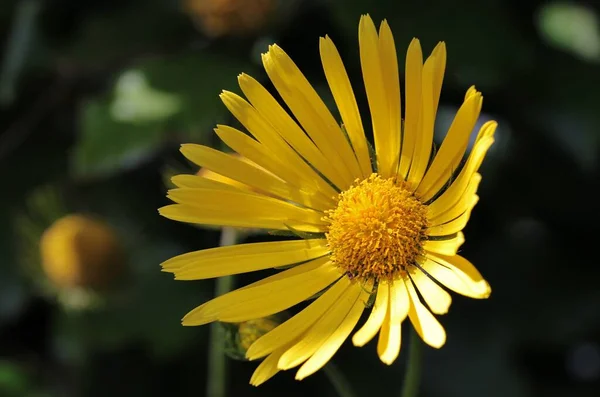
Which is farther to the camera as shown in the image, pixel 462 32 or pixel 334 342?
pixel 462 32

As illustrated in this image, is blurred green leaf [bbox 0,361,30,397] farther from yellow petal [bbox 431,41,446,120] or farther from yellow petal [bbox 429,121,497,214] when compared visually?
yellow petal [bbox 431,41,446,120]

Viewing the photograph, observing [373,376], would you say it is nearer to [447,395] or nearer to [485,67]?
[447,395]

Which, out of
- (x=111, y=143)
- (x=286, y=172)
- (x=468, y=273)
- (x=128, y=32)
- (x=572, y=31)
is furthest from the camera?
(x=128, y=32)

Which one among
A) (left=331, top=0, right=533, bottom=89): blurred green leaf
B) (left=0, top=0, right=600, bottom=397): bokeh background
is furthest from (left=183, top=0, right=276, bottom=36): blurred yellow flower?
(left=331, top=0, right=533, bottom=89): blurred green leaf

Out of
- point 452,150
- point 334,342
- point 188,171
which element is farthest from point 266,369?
point 188,171

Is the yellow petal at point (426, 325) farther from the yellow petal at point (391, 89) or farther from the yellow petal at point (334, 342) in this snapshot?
the yellow petal at point (391, 89)

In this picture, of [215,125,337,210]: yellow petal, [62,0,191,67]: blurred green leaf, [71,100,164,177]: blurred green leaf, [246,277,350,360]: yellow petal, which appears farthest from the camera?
[62,0,191,67]: blurred green leaf

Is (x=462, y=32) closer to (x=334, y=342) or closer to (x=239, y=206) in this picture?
(x=239, y=206)
